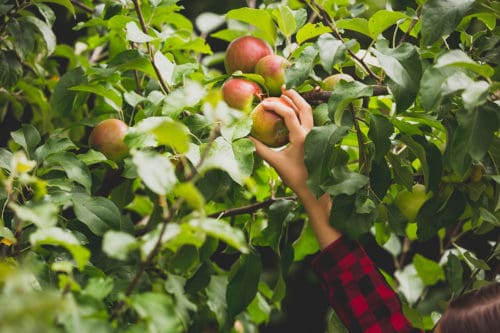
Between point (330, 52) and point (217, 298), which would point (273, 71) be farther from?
point (217, 298)

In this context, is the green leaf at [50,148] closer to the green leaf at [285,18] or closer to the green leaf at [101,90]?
the green leaf at [101,90]

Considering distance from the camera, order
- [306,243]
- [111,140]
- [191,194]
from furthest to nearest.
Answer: [306,243]
[111,140]
[191,194]

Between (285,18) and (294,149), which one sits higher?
(285,18)

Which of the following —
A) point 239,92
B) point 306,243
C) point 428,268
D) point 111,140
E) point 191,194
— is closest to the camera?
point 191,194

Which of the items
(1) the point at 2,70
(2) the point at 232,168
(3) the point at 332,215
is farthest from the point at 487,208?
(1) the point at 2,70

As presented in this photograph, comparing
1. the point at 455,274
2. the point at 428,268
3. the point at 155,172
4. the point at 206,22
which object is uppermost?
the point at 155,172

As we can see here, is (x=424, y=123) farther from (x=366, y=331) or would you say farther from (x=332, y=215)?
(x=366, y=331)

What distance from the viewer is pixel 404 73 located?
0.82 m

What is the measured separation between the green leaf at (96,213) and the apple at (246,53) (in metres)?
0.32

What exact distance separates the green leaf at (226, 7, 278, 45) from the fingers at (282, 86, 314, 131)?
0.17 m

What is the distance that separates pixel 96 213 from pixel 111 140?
16 centimetres

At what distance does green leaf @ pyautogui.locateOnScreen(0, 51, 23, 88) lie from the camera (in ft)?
3.84

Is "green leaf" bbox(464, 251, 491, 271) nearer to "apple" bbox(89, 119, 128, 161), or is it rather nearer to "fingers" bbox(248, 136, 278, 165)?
"fingers" bbox(248, 136, 278, 165)

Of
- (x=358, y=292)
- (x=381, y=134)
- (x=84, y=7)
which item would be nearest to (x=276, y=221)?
(x=358, y=292)
